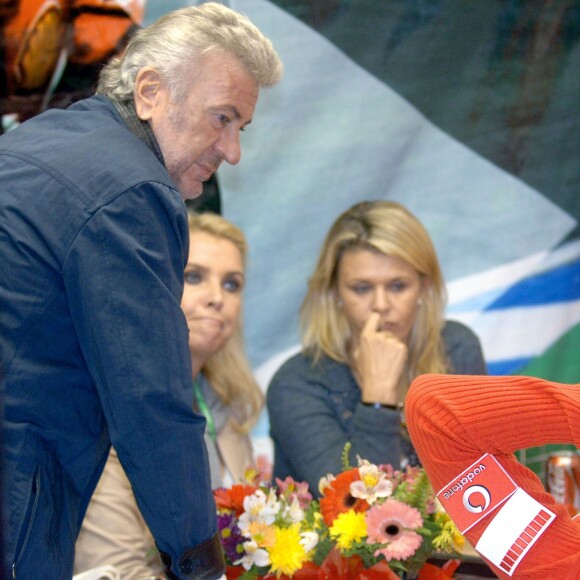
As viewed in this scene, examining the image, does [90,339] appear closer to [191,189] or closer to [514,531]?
[191,189]

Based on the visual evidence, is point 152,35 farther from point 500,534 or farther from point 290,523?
point 500,534

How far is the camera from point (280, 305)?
303 cm

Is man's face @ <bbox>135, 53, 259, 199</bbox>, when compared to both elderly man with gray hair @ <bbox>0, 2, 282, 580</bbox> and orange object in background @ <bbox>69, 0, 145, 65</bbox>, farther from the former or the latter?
orange object in background @ <bbox>69, 0, 145, 65</bbox>

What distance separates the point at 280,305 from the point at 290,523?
124cm

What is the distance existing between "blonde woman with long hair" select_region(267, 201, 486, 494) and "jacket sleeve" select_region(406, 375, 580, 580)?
116 centimetres

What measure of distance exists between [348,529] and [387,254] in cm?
114

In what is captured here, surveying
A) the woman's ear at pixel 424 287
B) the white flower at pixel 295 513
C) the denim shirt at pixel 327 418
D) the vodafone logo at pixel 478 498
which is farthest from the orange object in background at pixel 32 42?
the vodafone logo at pixel 478 498

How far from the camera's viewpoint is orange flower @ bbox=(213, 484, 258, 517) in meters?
1.92

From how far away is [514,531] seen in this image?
1.31 m

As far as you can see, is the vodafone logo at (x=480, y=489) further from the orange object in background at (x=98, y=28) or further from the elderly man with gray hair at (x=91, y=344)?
the orange object in background at (x=98, y=28)

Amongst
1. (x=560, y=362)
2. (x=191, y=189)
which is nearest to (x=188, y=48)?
(x=191, y=189)

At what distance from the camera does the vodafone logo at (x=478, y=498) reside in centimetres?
133

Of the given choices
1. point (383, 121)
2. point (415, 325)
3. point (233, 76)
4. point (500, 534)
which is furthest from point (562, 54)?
point (500, 534)

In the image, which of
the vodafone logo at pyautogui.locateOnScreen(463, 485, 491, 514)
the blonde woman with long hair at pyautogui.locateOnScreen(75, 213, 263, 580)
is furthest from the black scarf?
the blonde woman with long hair at pyautogui.locateOnScreen(75, 213, 263, 580)
